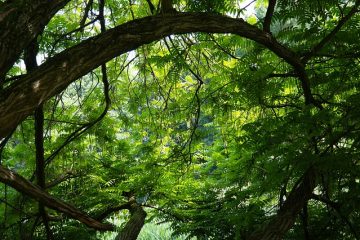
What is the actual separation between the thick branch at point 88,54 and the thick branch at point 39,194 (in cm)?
15

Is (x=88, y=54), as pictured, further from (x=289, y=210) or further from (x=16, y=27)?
(x=289, y=210)

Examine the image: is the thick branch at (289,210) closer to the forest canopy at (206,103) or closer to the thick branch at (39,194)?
the forest canopy at (206,103)

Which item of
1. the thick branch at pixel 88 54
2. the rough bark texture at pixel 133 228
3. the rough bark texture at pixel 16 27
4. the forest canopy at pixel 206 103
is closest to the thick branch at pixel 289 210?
the forest canopy at pixel 206 103

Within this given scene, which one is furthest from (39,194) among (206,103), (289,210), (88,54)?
(206,103)

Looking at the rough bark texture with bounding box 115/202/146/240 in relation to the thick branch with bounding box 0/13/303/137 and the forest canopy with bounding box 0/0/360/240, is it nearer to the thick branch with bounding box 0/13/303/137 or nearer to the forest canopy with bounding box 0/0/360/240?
the forest canopy with bounding box 0/0/360/240

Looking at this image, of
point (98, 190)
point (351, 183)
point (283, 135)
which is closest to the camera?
point (283, 135)

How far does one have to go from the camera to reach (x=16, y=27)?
1737 millimetres

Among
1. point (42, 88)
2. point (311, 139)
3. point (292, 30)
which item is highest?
point (292, 30)

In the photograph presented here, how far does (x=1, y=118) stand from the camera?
146cm

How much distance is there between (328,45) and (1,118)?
2257 mm

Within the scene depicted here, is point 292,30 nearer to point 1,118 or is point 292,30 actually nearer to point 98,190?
point 1,118

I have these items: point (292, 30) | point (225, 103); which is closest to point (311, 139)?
point (292, 30)

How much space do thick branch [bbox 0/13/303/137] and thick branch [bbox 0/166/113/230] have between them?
15cm

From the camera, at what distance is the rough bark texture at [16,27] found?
1.70m
